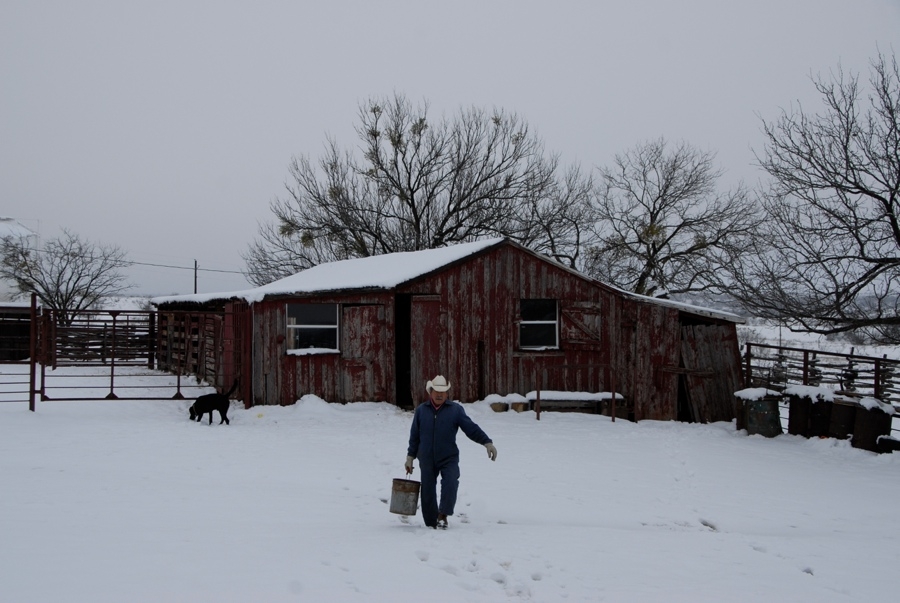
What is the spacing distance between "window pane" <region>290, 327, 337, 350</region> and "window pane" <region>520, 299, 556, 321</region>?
4.58 metres

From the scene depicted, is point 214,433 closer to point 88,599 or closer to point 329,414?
point 329,414

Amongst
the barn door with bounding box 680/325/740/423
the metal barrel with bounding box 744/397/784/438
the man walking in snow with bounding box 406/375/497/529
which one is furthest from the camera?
the barn door with bounding box 680/325/740/423

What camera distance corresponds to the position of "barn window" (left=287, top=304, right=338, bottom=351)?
53.6 feet

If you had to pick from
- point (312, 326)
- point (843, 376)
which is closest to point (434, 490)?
point (312, 326)

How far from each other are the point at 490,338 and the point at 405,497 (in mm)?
9187

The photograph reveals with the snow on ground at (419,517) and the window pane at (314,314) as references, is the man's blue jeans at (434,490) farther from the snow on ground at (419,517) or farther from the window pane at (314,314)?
the window pane at (314,314)

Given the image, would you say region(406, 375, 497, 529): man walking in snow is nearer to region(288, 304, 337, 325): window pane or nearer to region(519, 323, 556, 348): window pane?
region(288, 304, 337, 325): window pane

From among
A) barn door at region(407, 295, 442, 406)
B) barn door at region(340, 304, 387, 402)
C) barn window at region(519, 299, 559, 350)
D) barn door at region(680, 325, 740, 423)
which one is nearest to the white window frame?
barn door at region(340, 304, 387, 402)

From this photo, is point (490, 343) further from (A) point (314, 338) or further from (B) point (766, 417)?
(B) point (766, 417)

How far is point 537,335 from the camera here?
1708 cm

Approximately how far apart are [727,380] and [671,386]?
4.65 ft

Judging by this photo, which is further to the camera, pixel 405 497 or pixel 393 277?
pixel 393 277

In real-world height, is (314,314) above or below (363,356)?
above

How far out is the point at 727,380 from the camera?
1680 cm
